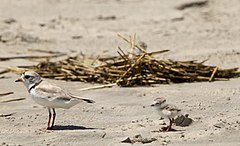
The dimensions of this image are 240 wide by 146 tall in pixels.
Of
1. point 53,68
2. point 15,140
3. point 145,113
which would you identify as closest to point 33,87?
point 15,140

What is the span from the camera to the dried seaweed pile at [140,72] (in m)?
9.05

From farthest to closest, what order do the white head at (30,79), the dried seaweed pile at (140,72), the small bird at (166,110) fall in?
the dried seaweed pile at (140,72) → the white head at (30,79) → the small bird at (166,110)

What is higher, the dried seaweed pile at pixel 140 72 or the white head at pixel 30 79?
the white head at pixel 30 79

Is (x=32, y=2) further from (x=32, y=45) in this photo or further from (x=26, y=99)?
(x=26, y=99)

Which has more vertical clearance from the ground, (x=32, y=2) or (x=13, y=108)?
(x=32, y=2)

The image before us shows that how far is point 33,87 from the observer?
6.94m

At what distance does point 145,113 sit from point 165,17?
7.80 m

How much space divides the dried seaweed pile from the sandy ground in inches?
8.8

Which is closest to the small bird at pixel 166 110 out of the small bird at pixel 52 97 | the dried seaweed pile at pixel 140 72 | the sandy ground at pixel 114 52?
the sandy ground at pixel 114 52

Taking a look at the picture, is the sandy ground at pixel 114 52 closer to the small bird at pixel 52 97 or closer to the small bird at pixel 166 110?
the small bird at pixel 166 110

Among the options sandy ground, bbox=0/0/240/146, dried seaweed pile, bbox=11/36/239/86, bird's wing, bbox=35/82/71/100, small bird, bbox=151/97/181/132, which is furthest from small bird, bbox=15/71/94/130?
dried seaweed pile, bbox=11/36/239/86

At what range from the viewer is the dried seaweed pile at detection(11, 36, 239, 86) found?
9055mm

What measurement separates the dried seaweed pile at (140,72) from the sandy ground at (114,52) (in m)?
0.22

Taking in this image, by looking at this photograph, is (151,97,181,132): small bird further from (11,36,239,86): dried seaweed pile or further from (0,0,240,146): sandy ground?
(11,36,239,86): dried seaweed pile
